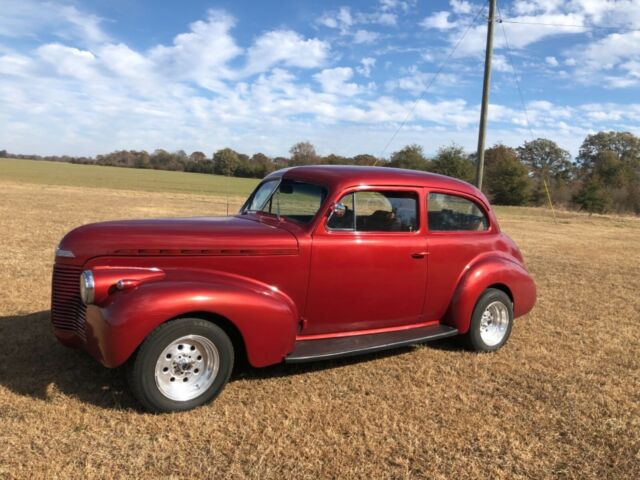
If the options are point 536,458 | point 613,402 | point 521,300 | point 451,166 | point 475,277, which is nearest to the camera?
point 536,458

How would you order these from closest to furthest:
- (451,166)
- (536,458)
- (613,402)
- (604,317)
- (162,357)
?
(536,458) < (162,357) < (613,402) < (604,317) < (451,166)

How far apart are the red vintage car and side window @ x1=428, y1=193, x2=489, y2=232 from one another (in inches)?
0.6

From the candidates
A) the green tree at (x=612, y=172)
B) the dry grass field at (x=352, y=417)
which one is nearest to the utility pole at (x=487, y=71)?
the dry grass field at (x=352, y=417)

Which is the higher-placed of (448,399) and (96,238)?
(96,238)

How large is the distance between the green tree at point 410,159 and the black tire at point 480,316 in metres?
43.9

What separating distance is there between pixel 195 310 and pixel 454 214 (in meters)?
2.89

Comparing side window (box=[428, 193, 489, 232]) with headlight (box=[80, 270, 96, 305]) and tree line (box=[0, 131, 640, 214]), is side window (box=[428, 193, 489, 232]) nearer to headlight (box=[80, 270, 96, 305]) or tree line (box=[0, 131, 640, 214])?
headlight (box=[80, 270, 96, 305])

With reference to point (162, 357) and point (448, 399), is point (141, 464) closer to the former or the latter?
point (162, 357)

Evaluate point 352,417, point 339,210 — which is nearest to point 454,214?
point 339,210

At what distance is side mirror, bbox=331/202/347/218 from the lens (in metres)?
4.18

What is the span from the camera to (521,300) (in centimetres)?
536

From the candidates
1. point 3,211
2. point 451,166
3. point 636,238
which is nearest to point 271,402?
point 3,211

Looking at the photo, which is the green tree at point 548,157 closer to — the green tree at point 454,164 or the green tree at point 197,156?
the green tree at point 454,164

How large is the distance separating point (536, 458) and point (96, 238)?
3426 mm
